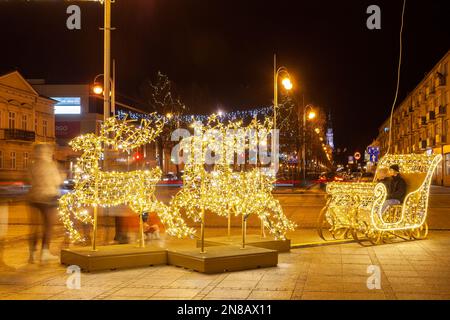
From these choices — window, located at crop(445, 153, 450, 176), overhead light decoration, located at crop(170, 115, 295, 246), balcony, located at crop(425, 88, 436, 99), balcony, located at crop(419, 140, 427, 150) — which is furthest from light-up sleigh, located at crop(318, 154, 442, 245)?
balcony, located at crop(419, 140, 427, 150)

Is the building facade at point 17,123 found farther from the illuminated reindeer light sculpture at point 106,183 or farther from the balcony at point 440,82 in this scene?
the illuminated reindeer light sculpture at point 106,183

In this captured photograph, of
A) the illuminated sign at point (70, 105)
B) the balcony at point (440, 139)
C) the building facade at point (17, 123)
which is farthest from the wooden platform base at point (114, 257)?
the illuminated sign at point (70, 105)

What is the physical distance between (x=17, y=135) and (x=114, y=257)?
4803 cm

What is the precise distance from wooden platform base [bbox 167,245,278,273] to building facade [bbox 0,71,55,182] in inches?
1726

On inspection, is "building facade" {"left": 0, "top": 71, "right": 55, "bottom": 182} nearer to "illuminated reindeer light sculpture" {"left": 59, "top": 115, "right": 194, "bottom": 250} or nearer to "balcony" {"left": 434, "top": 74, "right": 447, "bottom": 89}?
"balcony" {"left": 434, "top": 74, "right": 447, "bottom": 89}

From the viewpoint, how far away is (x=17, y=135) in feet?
174

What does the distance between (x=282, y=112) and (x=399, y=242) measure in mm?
39884

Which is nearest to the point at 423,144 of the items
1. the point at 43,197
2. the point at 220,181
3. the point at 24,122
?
the point at 24,122

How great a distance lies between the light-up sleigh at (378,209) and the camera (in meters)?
11.3

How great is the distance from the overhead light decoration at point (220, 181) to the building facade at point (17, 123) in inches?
1697

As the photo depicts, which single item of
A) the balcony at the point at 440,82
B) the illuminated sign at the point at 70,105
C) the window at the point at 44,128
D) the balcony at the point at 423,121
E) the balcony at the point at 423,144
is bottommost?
the balcony at the point at 423,144

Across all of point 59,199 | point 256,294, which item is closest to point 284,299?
point 256,294

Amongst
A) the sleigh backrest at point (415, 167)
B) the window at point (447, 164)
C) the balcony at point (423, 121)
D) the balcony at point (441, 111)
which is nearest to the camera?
the sleigh backrest at point (415, 167)
